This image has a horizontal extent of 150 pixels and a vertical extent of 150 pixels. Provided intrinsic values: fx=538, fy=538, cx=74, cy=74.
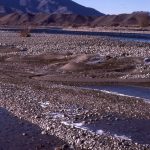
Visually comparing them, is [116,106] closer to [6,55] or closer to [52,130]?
[52,130]

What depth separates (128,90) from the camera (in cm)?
2742

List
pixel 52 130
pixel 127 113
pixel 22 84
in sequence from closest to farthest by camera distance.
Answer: pixel 52 130 → pixel 127 113 → pixel 22 84

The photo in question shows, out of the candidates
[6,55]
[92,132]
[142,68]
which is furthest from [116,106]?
[6,55]

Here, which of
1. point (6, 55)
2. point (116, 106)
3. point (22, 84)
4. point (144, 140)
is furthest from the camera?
point (6, 55)

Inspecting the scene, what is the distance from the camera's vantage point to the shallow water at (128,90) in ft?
84.2

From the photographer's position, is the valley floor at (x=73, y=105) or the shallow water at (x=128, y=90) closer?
the valley floor at (x=73, y=105)

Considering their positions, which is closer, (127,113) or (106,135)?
(106,135)

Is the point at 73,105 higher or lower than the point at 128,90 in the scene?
higher

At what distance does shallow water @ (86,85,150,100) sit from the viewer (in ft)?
84.2

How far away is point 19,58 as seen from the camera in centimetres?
4434

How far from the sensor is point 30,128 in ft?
59.4

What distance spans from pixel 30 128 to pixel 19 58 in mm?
26602

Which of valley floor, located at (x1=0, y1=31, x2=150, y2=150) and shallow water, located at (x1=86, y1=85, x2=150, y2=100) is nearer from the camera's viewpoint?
valley floor, located at (x1=0, y1=31, x2=150, y2=150)

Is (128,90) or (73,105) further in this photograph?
(128,90)
